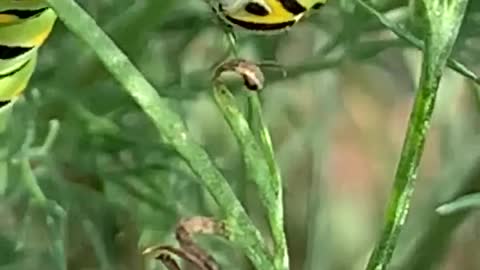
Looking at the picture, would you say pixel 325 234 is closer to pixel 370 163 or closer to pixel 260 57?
pixel 260 57

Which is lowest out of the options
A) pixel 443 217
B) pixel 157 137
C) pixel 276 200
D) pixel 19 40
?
pixel 443 217

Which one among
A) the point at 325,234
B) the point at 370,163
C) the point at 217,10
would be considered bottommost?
the point at 370,163

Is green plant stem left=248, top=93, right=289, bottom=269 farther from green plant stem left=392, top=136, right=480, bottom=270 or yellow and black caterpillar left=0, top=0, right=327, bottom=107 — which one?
green plant stem left=392, top=136, right=480, bottom=270

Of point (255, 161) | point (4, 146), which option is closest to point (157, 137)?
point (4, 146)

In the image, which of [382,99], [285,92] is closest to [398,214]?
[285,92]

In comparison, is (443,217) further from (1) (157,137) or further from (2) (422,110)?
(2) (422,110)

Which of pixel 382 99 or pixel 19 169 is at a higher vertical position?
pixel 19 169
